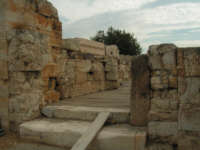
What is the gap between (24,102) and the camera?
353 cm

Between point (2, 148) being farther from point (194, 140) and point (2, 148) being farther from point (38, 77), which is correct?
point (194, 140)

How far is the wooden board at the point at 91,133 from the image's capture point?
2.52 m

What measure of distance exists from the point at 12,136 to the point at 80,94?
2.47 meters

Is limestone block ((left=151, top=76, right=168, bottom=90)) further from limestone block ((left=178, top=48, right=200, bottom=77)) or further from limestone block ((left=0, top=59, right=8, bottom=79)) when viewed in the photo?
limestone block ((left=0, top=59, right=8, bottom=79))

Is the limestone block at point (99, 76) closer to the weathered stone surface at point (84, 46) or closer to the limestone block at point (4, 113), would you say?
the weathered stone surface at point (84, 46)

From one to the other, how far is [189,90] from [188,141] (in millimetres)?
727

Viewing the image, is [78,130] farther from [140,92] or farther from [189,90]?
[189,90]

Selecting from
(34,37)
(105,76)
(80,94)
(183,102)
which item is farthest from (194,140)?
(105,76)

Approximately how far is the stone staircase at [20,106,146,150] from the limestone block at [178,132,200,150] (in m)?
0.53

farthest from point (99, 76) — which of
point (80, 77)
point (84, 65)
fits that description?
point (80, 77)

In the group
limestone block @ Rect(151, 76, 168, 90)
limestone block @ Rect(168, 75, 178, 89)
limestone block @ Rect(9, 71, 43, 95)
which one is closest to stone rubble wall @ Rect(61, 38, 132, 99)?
limestone block @ Rect(9, 71, 43, 95)

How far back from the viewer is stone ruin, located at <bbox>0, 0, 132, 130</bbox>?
352 centimetres

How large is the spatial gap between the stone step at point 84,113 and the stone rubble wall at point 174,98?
0.46m

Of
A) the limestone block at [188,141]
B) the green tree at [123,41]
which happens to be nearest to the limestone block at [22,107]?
the limestone block at [188,141]
